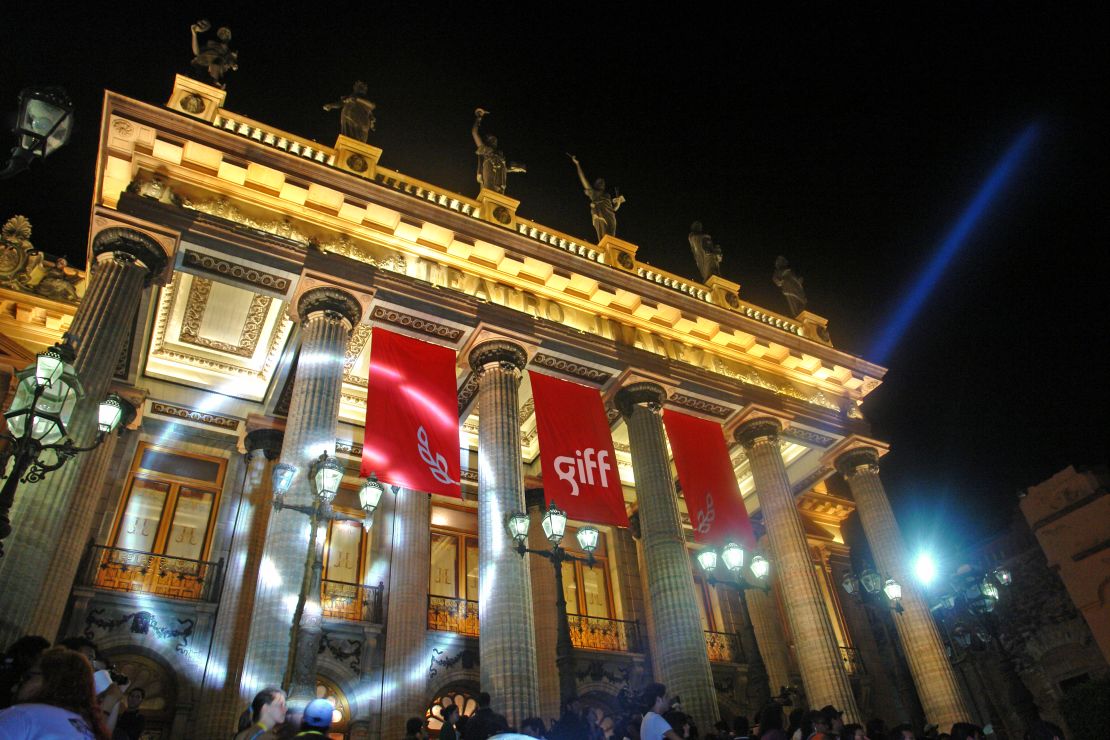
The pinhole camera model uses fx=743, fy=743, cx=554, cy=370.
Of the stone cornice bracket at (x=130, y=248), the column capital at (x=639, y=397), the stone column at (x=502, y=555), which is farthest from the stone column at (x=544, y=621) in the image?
the stone cornice bracket at (x=130, y=248)

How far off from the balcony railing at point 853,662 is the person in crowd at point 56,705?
22.4 metres

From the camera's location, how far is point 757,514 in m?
23.2

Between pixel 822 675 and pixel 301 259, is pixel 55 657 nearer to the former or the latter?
pixel 301 259

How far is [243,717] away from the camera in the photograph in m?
6.73

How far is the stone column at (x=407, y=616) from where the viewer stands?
47.5 ft

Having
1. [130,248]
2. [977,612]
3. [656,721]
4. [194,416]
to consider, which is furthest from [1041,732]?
[194,416]

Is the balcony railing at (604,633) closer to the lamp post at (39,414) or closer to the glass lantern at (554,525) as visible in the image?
the glass lantern at (554,525)

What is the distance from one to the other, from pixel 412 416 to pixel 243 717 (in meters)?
6.78

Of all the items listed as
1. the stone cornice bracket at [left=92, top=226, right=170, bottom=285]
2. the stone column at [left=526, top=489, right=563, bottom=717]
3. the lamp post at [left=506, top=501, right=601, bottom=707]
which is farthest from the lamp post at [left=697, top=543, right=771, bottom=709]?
the stone cornice bracket at [left=92, top=226, right=170, bottom=285]

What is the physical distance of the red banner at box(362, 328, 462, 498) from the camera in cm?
1216

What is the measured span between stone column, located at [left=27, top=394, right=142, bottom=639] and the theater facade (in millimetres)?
49

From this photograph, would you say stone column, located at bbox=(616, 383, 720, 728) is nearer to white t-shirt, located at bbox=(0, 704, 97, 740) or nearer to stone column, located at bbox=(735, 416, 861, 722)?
stone column, located at bbox=(735, 416, 861, 722)

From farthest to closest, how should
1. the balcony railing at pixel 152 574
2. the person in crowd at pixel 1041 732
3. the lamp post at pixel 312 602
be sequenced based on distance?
the balcony railing at pixel 152 574 < the person in crowd at pixel 1041 732 < the lamp post at pixel 312 602

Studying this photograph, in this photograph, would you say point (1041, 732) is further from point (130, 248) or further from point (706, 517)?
point (130, 248)
